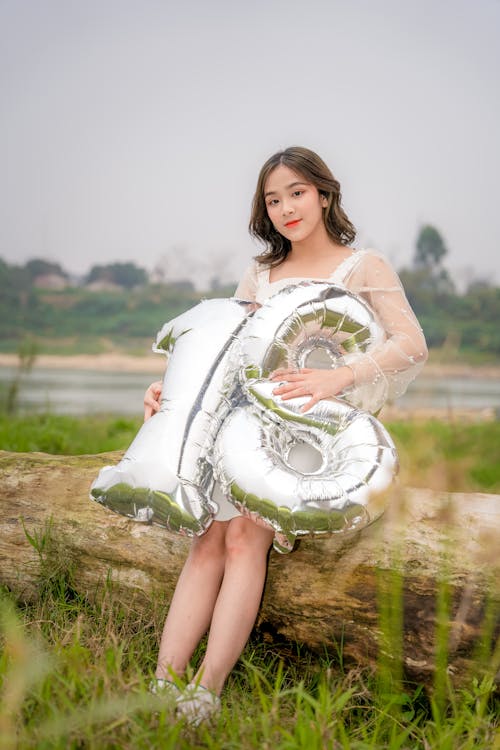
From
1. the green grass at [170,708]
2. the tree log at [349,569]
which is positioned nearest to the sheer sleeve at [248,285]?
the tree log at [349,569]

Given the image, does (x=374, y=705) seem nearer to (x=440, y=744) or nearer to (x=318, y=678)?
(x=318, y=678)

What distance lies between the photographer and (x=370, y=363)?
2367mm

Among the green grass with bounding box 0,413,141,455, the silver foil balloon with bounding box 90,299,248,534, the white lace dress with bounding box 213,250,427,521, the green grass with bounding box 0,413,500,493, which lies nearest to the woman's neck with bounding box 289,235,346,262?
the white lace dress with bounding box 213,250,427,521

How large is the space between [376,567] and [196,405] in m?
0.79

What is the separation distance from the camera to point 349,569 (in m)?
2.20

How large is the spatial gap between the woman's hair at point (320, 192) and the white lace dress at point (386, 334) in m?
0.18

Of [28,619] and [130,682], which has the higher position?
[130,682]

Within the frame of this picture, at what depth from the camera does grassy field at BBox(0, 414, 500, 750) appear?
1.54 m

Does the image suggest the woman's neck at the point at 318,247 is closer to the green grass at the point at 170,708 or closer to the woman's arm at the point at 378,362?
the woman's arm at the point at 378,362

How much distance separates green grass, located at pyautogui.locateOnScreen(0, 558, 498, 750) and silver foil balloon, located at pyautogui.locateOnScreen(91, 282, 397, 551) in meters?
0.43

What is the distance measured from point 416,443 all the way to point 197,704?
985 mm

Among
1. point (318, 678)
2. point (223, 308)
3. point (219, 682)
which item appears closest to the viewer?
point (219, 682)

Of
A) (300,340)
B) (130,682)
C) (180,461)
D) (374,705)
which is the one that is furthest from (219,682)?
(300,340)

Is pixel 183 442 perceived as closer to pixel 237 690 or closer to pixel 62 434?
pixel 237 690
